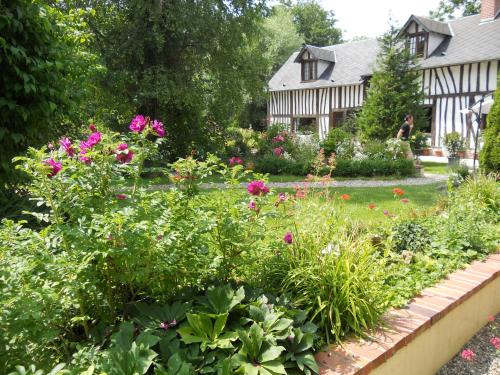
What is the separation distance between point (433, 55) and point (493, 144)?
11.5 metres

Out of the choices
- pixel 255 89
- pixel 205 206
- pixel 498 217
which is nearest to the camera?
pixel 205 206

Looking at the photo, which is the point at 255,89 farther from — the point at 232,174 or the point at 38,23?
the point at 232,174

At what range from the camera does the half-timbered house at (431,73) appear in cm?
1686

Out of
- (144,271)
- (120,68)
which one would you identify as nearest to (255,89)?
(120,68)

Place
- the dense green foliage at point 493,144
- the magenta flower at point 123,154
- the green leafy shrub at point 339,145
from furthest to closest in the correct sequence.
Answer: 1. the green leafy shrub at point 339,145
2. the dense green foliage at point 493,144
3. the magenta flower at point 123,154

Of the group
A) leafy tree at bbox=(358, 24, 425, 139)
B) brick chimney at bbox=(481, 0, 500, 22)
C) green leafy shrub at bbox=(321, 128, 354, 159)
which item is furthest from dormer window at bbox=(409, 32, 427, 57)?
green leafy shrub at bbox=(321, 128, 354, 159)

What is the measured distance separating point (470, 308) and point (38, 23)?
13.7ft

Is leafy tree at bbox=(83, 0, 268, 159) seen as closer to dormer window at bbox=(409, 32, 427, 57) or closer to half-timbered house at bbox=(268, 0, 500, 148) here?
half-timbered house at bbox=(268, 0, 500, 148)

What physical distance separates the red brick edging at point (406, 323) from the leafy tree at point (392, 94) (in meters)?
12.6

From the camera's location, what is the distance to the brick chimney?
17559mm

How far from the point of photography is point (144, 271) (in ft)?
6.09

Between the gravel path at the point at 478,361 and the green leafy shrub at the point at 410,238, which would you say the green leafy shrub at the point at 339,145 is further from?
the gravel path at the point at 478,361

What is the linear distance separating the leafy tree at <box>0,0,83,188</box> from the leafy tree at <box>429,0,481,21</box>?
118 ft

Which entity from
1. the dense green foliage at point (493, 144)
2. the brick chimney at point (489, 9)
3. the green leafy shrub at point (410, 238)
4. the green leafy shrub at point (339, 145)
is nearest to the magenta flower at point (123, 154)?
the green leafy shrub at point (410, 238)
